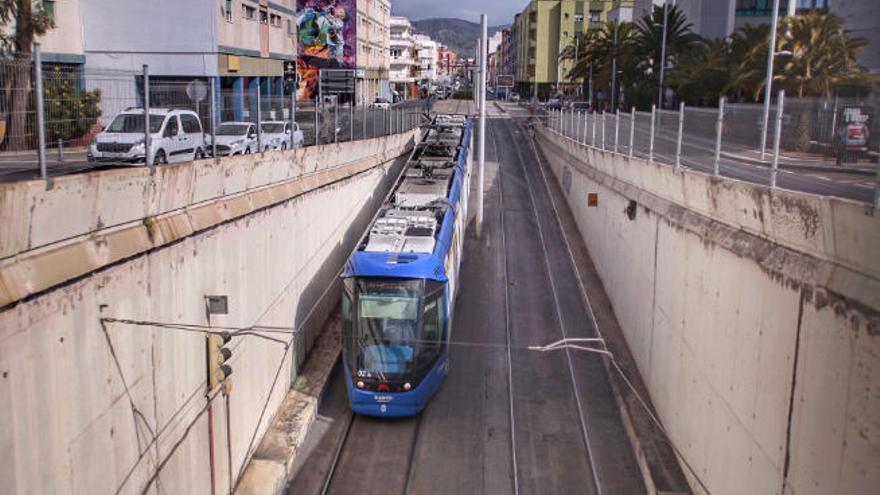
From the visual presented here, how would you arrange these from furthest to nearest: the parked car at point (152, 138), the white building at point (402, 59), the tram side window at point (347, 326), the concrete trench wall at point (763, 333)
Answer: the white building at point (402, 59), the tram side window at point (347, 326), the parked car at point (152, 138), the concrete trench wall at point (763, 333)

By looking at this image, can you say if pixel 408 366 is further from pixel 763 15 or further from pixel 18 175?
pixel 763 15

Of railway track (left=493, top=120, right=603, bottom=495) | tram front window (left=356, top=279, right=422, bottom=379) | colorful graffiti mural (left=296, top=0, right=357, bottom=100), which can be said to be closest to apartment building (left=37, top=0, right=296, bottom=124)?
railway track (left=493, top=120, right=603, bottom=495)

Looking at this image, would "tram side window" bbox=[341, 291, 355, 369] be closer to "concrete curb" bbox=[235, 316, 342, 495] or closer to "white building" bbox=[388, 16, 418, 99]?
"concrete curb" bbox=[235, 316, 342, 495]

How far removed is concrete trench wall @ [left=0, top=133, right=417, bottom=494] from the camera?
697cm

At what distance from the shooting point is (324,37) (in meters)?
80.0

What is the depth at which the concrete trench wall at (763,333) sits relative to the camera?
7.37 m

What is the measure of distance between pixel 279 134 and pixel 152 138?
18.0 ft

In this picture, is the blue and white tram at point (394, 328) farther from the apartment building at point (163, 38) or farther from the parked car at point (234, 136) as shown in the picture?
the apartment building at point (163, 38)

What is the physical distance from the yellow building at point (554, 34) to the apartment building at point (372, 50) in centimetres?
2285

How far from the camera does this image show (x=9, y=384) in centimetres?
662

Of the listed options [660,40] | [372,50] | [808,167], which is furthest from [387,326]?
[372,50]

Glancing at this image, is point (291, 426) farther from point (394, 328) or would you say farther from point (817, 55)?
point (817, 55)

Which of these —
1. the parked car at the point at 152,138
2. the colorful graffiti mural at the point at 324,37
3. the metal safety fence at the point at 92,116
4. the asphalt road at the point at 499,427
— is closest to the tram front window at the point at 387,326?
the asphalt road at the point at 499,427

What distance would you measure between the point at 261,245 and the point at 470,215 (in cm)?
2077
